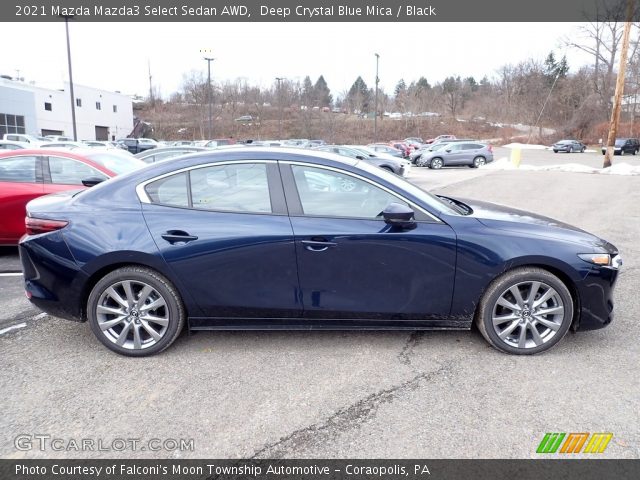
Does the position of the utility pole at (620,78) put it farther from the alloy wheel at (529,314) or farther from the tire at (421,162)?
the alloy wheel at (529,314)

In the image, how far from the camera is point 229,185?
3316 mm

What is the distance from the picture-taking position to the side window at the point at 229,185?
329 centimetres

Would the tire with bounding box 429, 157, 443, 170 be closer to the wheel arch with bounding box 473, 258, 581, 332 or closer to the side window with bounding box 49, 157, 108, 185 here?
the side window with bounding box 49, 157, 108, 185

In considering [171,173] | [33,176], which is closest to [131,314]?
[171,173]

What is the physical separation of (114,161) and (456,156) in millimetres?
23441

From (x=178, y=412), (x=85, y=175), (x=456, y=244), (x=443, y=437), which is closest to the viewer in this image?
(x=443, y=437)

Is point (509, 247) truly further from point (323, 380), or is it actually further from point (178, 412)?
point (178, 412)

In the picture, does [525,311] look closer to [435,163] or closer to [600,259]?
[600,259]

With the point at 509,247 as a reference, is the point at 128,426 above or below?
below

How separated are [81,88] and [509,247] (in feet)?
215

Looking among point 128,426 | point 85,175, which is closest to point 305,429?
point 128,426

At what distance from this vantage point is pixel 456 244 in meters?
3.18

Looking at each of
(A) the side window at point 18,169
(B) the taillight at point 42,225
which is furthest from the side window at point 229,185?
(A) the side window at point 18,169

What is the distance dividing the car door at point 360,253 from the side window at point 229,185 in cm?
21
